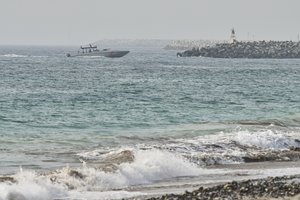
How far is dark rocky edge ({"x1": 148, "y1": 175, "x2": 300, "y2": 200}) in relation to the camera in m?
17.8

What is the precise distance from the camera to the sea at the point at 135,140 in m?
21.3

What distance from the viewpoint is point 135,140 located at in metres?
31.4

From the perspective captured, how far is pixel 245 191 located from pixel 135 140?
43.4 feet

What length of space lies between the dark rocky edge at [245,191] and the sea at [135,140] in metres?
1.40

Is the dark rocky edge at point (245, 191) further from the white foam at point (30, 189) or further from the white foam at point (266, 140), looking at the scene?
the white foam at point (266, 140)

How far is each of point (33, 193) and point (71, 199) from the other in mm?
995

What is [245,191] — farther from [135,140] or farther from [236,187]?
[135,140]

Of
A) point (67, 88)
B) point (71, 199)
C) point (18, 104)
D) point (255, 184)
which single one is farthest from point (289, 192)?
point (67, 88)

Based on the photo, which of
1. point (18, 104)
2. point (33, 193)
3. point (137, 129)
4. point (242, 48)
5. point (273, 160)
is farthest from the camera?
point (242, 48)

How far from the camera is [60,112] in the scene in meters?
41.2

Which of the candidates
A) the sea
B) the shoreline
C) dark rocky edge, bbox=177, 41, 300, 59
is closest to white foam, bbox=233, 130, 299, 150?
the sea

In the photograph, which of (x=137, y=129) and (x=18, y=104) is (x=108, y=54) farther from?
(x=137, y=129)

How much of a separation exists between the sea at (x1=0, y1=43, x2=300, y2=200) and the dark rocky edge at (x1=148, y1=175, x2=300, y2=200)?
140 centimetres

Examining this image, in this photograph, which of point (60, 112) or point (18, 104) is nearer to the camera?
point (60, 112)
